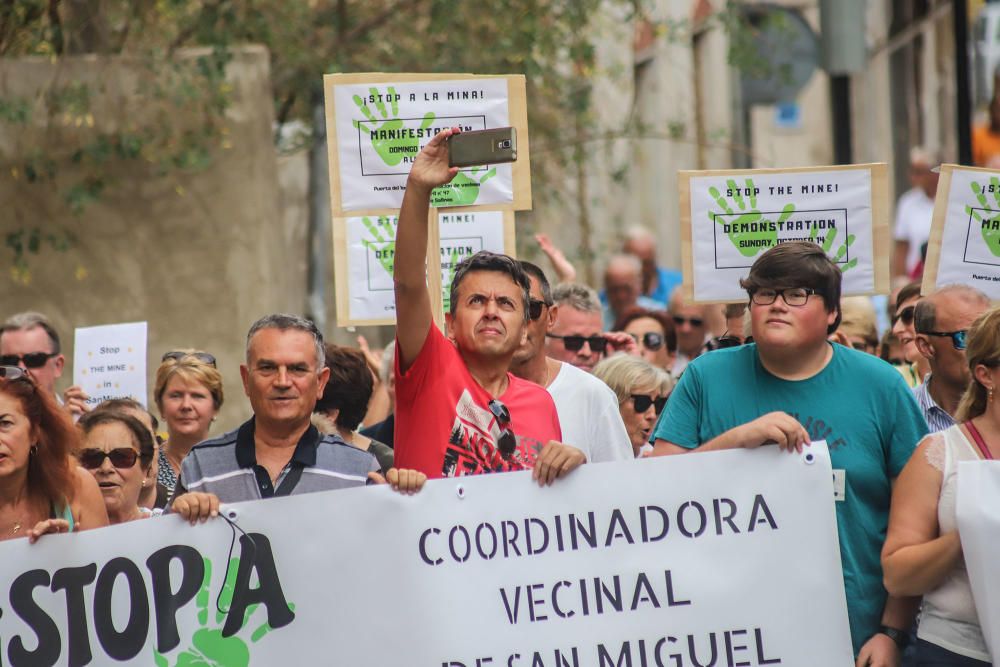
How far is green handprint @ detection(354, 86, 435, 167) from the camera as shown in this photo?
668cm

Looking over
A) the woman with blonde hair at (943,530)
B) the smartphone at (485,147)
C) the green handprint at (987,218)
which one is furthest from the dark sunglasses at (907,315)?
the smartphone at (485,147)

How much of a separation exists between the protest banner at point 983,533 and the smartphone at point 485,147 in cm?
151

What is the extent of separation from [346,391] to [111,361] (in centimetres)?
203

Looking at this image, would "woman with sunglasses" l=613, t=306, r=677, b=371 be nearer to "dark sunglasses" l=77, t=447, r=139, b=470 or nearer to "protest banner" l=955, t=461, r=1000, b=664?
"dark sunglasses" l=77, t=447, r=139, b=470

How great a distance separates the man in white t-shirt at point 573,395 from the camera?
5.63 m

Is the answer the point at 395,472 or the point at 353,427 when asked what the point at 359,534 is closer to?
the point at 395,472

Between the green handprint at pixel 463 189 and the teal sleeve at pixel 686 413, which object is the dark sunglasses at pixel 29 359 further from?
the teal sleeve at pixel 686 413

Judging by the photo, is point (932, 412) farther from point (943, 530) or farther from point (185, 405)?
point (185, 405)

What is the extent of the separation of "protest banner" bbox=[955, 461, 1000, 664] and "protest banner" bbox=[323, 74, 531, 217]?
2610mm

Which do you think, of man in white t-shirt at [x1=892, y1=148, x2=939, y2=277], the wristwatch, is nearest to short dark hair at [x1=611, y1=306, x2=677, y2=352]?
the wristwatch

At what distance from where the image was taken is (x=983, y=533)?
178 inches

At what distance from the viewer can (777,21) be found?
11414 millimetres

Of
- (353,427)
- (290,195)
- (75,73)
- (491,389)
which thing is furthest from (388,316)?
(290,195)

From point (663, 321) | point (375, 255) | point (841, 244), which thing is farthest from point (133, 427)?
point (663, 321)
